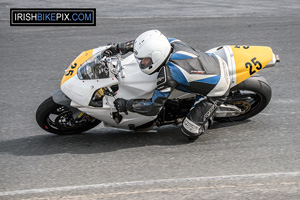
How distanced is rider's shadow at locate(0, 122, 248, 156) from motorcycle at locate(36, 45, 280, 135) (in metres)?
0.15

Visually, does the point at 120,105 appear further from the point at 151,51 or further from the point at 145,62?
the point at 151,51

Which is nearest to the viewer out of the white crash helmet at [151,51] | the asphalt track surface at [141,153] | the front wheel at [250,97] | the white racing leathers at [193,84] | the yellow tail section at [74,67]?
the asphalt track surface at [141,153]

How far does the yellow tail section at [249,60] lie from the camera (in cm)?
643

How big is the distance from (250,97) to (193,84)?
3.44 feet

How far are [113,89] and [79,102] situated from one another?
43 centimetres

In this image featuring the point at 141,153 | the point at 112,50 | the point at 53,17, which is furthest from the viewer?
the point at 53,17

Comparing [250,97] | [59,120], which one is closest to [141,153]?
[59,120]

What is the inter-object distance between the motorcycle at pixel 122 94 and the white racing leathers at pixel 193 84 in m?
0.21

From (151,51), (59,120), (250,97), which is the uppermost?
(151,51)

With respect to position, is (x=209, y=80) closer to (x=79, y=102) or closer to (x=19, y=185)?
(x=79, y=102)

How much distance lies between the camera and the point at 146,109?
19.8ft

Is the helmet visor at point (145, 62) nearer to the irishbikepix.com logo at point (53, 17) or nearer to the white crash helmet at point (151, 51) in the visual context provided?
the white crash helmet at point (151, 51)

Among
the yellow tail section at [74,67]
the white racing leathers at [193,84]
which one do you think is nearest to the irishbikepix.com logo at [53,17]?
the yellow tail section at [74,67]

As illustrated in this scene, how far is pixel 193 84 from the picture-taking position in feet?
20.0
